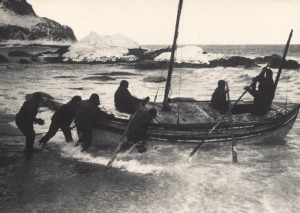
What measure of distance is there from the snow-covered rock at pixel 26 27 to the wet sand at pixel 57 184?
298 feet

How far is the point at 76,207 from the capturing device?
556 centimetres

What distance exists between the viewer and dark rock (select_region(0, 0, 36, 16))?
9781cm

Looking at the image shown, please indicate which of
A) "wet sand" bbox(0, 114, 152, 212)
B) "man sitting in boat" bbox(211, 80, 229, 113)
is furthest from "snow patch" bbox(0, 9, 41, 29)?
"wet sand" bbox(0, 114, 152, 212)

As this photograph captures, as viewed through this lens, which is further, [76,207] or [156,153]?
[156,153]

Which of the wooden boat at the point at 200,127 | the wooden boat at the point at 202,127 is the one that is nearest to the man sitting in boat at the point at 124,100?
the wooden boat at the point at 200,127

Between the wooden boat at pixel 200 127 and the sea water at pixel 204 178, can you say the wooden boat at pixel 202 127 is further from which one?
the sea water at pixel 204 178

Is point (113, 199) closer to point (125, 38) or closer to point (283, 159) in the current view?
point (283, 159)

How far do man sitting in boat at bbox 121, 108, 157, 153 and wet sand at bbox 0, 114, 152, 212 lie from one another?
1.20m

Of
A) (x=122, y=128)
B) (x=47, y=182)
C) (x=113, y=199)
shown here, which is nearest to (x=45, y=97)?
(x=122, y=128)

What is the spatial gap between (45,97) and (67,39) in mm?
94730

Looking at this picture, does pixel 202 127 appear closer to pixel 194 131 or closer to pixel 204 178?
pixel 194 131

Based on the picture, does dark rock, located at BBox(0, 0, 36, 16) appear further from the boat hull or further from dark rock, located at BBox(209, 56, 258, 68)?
the boat hull

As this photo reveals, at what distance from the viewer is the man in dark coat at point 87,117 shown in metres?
8.15

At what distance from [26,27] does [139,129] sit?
98.8 metres
